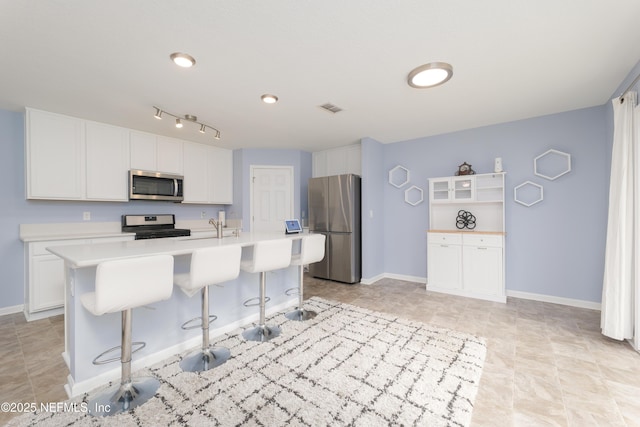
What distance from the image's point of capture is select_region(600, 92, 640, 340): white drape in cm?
232

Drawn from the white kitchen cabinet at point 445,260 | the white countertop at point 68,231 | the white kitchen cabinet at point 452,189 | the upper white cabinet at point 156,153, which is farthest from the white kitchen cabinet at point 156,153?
the white kitchen cabinet at point 445,260

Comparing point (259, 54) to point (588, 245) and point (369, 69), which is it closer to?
point (369, 69)

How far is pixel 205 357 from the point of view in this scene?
211 cm

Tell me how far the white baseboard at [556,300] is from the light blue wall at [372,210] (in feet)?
6.44

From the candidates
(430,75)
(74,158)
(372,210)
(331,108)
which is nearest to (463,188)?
(372,210)

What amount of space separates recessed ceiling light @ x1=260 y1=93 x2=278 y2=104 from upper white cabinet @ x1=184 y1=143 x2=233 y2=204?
7.71 ft

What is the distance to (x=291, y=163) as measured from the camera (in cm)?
530

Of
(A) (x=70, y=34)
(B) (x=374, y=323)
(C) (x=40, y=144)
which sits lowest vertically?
(B) (x=374, y=323)

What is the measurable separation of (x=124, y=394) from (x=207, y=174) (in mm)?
3809

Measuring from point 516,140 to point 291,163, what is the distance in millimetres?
3660

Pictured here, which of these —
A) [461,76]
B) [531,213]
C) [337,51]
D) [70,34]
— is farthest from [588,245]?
[70,34]

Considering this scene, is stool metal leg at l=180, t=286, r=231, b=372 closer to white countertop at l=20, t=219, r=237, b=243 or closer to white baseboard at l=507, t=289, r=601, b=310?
white countertop at l=20, t=219, r=237, b=243

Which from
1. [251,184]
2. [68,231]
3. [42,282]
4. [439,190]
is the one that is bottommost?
[42,282]

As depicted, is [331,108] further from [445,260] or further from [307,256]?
[445,260]
